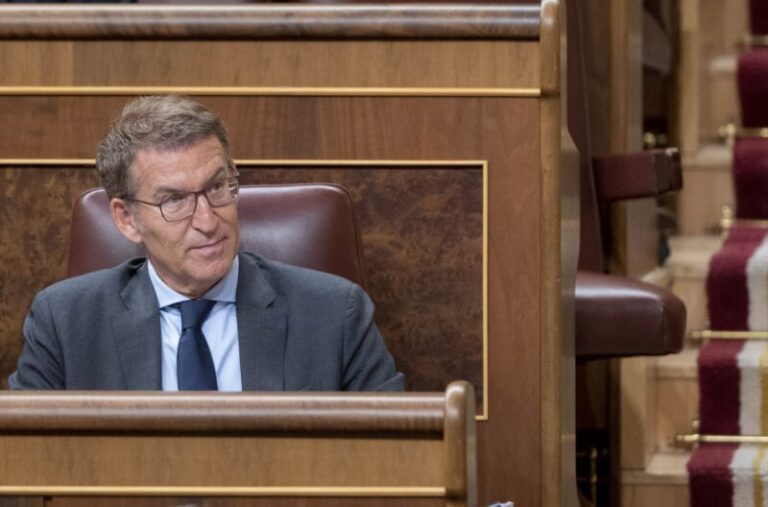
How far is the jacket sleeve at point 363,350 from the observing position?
47.4 inches

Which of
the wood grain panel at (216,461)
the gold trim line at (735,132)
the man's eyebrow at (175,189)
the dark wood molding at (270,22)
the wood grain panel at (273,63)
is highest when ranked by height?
the dark wood molding at (270,22)

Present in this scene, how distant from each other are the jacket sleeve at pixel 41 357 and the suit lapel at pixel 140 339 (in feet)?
0.17

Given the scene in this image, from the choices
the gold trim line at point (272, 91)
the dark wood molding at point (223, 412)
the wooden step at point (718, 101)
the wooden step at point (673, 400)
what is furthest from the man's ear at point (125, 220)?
the wooden step at point (718, 101)

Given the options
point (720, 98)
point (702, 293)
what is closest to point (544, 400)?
point (702, 293)

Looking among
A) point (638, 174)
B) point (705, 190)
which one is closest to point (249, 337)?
point (638, 174)

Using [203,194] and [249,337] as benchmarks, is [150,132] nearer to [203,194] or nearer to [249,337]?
[203,194]

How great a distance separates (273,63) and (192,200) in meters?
0.16

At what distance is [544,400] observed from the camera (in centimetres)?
125

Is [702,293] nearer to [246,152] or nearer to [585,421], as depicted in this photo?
[585,421]

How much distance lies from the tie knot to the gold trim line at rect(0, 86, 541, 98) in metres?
0.19

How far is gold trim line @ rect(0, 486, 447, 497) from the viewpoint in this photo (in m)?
0.81

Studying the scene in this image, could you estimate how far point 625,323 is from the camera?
1420mm

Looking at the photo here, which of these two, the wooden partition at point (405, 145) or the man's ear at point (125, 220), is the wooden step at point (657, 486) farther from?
the man's ear at point (125, 220)

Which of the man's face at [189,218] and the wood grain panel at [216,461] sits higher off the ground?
the man's face at [189,218]
